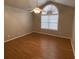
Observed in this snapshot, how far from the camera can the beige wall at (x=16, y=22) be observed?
5418mm

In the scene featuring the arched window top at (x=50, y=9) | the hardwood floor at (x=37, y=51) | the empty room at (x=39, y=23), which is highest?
the arched window top at (x=50, y=9)

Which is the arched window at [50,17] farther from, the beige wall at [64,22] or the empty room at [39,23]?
the beige wall at [64,22]

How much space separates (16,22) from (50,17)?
9.97 ft

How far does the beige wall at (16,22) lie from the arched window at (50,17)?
129 cm

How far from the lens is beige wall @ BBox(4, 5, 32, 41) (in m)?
5.42

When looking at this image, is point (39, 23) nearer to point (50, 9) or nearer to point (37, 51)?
point (50, 9)

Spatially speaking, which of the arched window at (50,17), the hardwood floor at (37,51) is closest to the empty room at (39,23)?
the arched window at (50,17)

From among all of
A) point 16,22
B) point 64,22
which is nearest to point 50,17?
point 64,22

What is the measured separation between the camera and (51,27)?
803 centimetres

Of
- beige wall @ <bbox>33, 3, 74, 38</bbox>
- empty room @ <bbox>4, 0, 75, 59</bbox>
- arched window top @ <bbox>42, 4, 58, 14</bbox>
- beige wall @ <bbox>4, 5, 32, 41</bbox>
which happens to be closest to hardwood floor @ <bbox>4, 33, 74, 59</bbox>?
empty room @ <bbox>4, 0, 75, 59</bbox>
